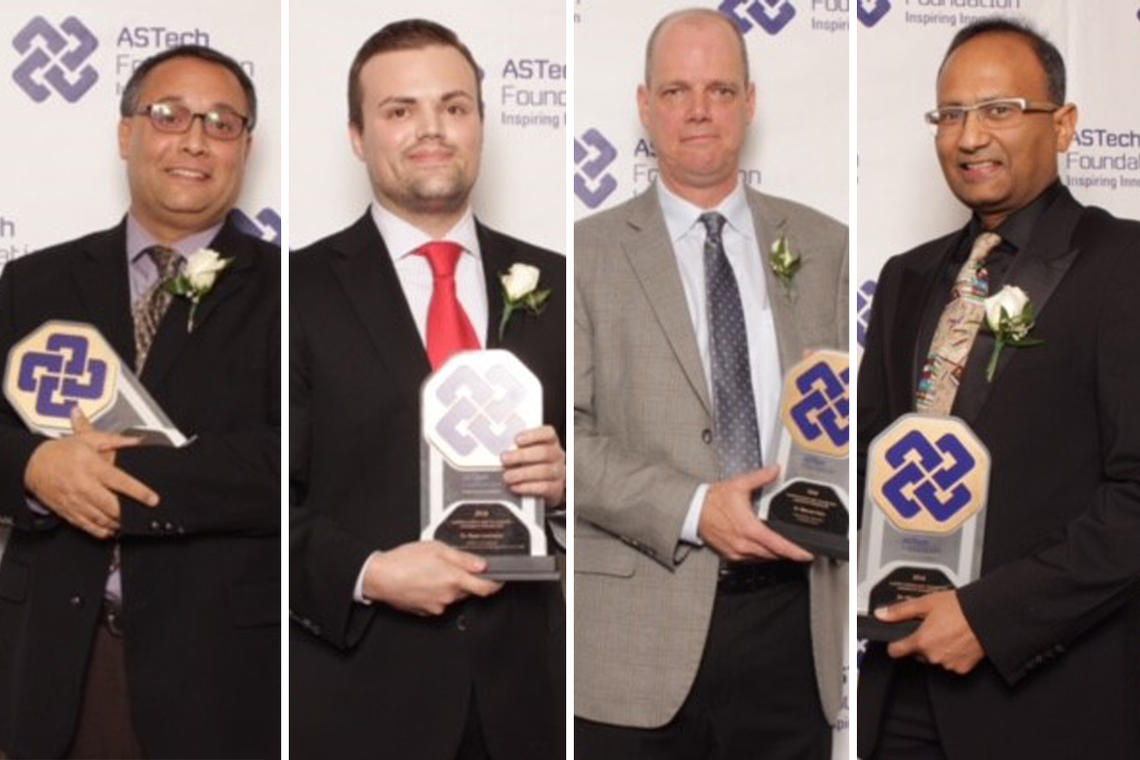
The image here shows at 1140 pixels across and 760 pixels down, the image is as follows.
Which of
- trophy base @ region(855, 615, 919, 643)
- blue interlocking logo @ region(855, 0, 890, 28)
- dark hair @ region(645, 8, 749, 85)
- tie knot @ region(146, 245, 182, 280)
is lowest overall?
trophy base @ region(855, 615, 919, 643)

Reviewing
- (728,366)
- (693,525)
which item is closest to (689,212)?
(728,366)

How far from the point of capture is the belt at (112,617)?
3490 millimetres

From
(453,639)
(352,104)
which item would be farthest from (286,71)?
(453,639)

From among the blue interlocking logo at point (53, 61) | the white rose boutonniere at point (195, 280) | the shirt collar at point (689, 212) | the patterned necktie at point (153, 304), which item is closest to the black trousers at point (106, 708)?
the patterned necktie at point (153, 304)

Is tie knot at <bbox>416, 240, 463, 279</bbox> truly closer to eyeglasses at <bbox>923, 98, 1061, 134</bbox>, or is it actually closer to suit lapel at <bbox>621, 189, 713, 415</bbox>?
suit lapel at <bbox>621, 189, 713, 415</bbox>

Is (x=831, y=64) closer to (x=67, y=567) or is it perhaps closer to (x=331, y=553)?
(x=331, y=553)

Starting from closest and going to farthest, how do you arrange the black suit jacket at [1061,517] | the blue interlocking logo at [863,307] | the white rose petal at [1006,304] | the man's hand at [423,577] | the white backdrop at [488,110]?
the black suit jacket at [1061,517], the white rose petal at [1006,304], the man's hand at [423,577], the white backdrop at [488,110], the blue interlocking logo at [863,307]

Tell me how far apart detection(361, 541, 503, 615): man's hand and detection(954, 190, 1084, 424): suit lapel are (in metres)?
1.13

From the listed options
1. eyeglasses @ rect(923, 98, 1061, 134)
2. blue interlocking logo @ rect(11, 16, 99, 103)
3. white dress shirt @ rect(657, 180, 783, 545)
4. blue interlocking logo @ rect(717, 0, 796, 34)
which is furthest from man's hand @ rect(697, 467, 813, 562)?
blue interlocking logo @ rect(11, 16, 99, 103)

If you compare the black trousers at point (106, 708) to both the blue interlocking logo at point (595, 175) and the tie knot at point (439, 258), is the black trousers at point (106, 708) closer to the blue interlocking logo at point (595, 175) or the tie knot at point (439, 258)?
the tie knot at point (439, 258)

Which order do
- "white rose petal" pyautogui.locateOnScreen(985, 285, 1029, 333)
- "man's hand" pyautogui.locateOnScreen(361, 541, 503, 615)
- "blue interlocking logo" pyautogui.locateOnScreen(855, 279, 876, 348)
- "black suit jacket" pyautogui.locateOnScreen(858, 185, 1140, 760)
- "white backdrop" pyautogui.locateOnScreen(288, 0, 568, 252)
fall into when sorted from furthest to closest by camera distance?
"blue interlocking logo" pyautogui.locateOnScreen(855, 279, 876, 348) < "white backdrop" pyautogui.locateOnScreen(288, 0, 568, 252) < "man's hand" pyautogui.locateOnScreen(361, 541, 503, 615) < "white rose petal" pyautogui.locateOnScreen(985, 285, 1029, 333) < "black suit jacket" pyautogui.locateOnScreen(858, 185, 1140, 760)

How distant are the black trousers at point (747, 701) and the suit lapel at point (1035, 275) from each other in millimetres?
575

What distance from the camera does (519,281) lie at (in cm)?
369

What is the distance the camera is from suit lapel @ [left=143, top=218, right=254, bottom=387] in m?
3.53
